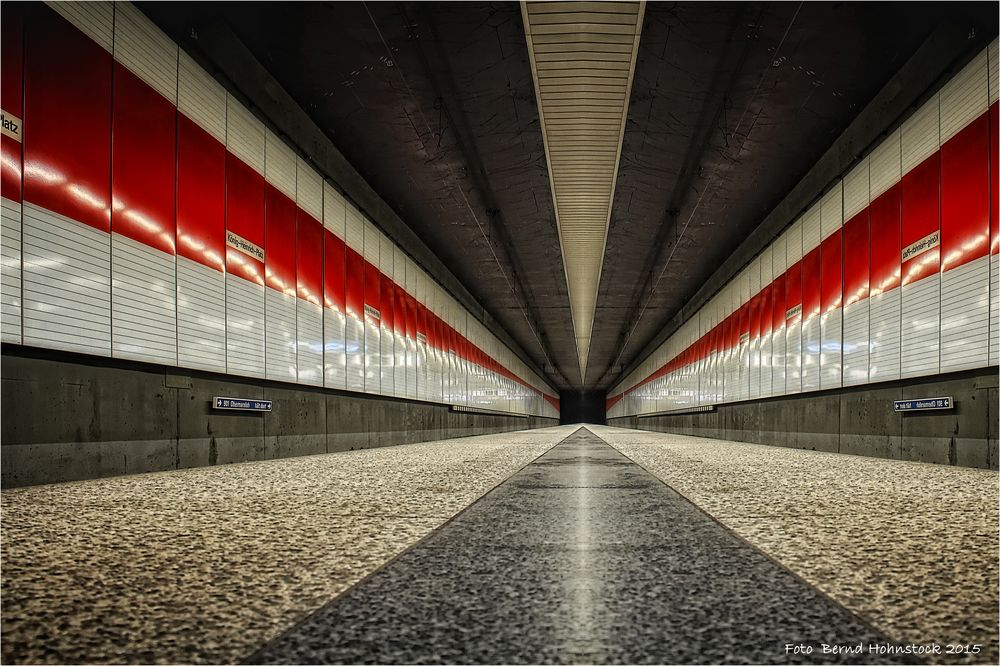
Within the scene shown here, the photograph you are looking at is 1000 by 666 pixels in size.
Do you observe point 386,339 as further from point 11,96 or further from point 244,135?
point 11,96

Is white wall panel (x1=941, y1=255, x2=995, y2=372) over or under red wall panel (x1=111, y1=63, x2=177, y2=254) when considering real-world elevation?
under

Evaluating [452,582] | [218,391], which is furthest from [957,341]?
[218,391]

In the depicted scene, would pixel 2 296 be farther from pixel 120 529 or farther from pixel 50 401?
pixel 120 529

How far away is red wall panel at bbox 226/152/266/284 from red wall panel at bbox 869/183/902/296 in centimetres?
796

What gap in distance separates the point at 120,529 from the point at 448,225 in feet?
42.5

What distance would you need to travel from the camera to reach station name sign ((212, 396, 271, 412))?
6.82 metres

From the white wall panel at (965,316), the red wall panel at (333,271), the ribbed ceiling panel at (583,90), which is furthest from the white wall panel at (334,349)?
the white wall panel at (965,316)

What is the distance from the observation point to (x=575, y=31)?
6.82 metres

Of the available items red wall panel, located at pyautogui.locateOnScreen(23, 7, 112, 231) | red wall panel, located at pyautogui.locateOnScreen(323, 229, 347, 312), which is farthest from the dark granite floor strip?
red wall panel, located at pyautogui.locateOnScreen(323, 229, 347, 312)

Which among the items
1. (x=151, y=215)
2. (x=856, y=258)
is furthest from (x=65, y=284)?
(x=856, y=258)

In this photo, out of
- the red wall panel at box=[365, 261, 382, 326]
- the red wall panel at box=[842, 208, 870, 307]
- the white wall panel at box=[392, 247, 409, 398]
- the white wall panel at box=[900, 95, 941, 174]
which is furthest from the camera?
the white wall panel at box=[392, 247, 409, 398]

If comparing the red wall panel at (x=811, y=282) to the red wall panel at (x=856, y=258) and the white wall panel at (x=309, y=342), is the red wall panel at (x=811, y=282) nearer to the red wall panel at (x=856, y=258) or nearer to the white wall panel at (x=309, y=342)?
the red wall panel at (x=856, y=258)

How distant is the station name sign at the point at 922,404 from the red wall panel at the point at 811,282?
357cm

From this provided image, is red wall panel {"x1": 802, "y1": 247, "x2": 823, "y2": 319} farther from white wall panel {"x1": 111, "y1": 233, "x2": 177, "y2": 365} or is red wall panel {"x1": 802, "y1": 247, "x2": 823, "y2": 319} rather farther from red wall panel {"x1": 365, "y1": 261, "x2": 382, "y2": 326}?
white wall panel {"x1": 111, "y1": 233, "x2": 177, "y2": 365}
